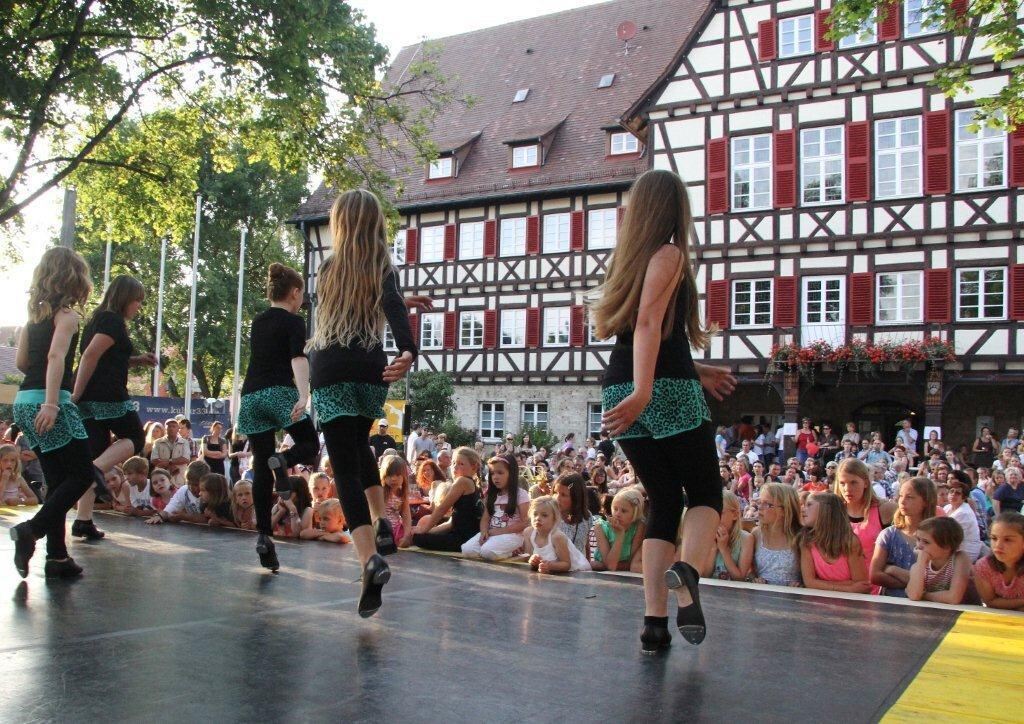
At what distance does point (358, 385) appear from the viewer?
14.3 feet

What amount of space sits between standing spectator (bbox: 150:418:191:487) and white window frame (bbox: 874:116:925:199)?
18.9 m

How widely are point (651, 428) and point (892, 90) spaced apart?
24.1 meters

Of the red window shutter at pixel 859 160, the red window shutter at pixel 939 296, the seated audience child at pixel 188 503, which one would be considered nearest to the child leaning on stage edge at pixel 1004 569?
the seated audience child at pixel 188 503

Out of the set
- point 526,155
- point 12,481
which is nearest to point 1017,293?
point 526,155

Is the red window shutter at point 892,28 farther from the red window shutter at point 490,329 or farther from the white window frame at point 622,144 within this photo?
the red window shutter at point 490,329

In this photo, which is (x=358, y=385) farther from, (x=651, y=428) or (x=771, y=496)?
(x=771, y=496)

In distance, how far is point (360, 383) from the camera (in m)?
4.35

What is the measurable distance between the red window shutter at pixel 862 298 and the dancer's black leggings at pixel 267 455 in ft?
71.5

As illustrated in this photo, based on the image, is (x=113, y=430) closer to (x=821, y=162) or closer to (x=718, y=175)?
(x=718, y=175)

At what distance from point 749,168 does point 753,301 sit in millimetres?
3620

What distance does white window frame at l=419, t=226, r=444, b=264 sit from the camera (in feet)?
109

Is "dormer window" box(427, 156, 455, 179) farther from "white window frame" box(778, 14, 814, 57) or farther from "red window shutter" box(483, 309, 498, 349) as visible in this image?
"white window frame" box(778, 14, 814, 57)

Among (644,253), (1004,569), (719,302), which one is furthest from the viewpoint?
(719,302)

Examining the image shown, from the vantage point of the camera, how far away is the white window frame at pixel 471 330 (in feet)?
105
